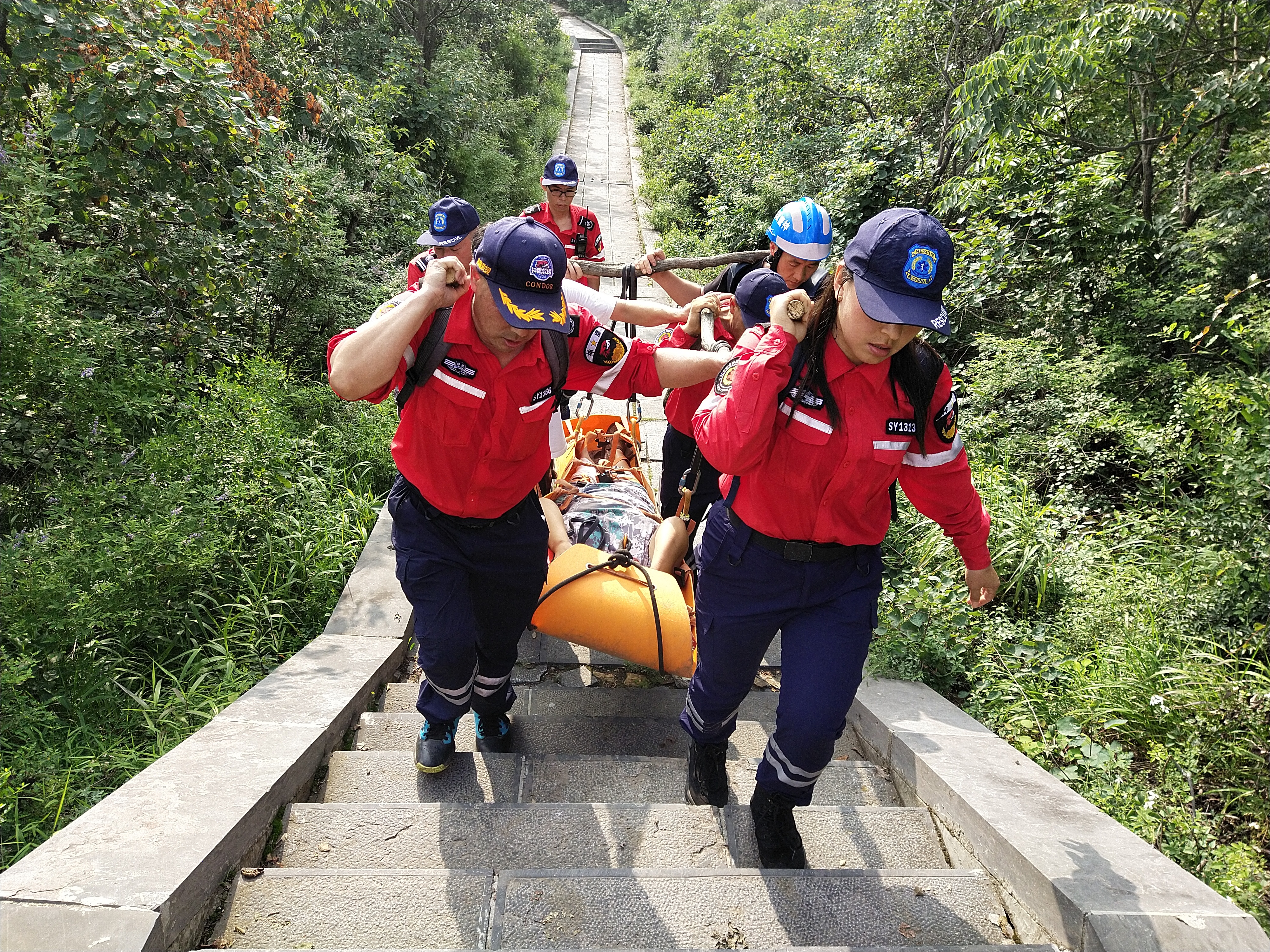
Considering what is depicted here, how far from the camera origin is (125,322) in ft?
17.0

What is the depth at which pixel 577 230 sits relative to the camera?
6539mm

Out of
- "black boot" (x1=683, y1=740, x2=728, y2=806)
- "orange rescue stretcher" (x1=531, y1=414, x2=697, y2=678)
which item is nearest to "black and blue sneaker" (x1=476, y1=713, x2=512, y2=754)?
"orange rescue stretcher" (x1=531, y1=414, x2=697, y2=678)

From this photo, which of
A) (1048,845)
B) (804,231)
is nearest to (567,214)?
(804,231)

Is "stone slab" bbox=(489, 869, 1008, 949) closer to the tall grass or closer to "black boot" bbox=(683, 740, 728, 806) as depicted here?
"black boot" bbox=(683, 740, 728, 806)

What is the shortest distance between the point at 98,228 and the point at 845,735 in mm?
5242

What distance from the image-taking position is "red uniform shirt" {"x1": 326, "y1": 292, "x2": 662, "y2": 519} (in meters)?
2.71

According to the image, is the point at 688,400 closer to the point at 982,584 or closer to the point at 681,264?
the point at 681,264

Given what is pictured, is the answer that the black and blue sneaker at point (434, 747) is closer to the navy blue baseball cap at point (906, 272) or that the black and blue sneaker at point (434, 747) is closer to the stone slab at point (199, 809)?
the stone slab at point (199, 809)

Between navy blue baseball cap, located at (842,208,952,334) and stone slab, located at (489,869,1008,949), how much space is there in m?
1.70

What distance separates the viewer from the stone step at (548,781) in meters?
3.12

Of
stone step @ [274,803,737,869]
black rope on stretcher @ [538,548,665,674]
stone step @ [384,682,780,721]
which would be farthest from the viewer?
stone step @ [384,682,780,721]

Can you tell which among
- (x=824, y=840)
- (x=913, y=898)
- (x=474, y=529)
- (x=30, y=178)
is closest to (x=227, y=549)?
(x=474, y=529)

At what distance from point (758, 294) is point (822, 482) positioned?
67.8 inches

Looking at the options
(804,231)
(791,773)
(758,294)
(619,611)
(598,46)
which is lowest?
(791,773)
